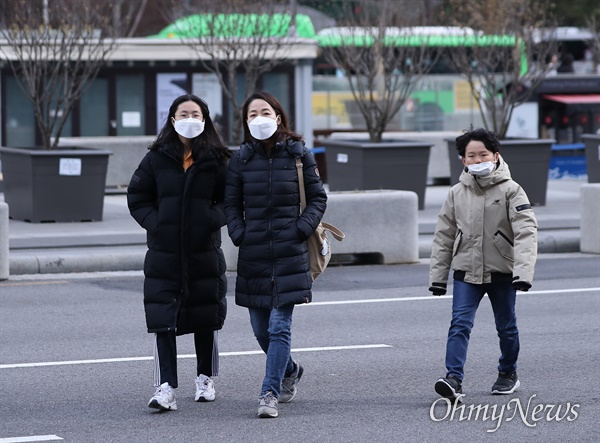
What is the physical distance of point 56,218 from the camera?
1725 cm

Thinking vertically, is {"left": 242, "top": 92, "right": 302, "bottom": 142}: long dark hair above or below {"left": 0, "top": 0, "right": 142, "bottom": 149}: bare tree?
below

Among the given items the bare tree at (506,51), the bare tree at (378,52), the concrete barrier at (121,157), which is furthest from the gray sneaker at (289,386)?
the concrete barrier at (121,157)

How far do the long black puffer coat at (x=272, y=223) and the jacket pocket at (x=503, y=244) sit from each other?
3.37ft

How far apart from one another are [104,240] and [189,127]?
841 cm

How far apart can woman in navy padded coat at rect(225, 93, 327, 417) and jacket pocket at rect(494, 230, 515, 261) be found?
3.38ft

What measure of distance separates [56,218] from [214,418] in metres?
10.9

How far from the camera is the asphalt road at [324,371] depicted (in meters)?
6.58

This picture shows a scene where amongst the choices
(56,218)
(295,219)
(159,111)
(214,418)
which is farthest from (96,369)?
(159,111)

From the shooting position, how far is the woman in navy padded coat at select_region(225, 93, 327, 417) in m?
6.71

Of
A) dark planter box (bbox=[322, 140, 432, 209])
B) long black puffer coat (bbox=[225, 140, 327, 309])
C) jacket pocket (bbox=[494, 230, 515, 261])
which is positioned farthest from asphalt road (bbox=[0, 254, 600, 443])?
dark planter box (bbox=[322, 140, 432, 209])

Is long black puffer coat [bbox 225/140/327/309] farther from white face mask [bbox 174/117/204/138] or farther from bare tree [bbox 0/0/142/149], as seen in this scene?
bare tree [bbox 0/0/142/149]

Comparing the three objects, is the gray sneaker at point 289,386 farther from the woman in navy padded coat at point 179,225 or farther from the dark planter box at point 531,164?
the dark planter box at point 531,164

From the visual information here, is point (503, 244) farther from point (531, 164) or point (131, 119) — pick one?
point (131, 119)

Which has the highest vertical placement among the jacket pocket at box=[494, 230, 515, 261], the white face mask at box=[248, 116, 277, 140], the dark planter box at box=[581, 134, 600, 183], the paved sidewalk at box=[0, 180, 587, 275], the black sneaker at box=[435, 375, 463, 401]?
the white face mask at box=[248, 116, 277, 140]
